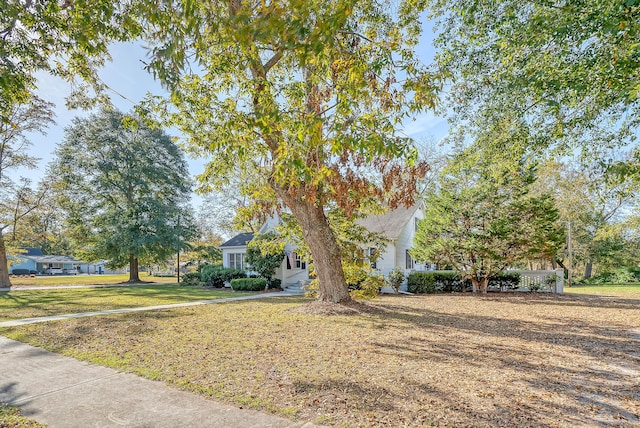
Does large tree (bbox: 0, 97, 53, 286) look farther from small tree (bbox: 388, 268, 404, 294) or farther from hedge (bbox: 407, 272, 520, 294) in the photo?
hedge (bbox: 407, 272, 520, 294)

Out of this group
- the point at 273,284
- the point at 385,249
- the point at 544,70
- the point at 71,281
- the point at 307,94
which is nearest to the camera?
the point at 544,70

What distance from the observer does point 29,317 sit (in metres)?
9.69

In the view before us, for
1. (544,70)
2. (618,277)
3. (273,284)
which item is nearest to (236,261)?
(273,284)

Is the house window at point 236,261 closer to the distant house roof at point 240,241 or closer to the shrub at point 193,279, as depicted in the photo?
the distant house roof at point 240,241

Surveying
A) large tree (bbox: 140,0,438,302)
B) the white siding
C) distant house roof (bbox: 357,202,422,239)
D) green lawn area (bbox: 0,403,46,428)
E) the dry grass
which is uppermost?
large tree (bbox: 140,0,438,302)

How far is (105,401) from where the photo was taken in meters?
3.84

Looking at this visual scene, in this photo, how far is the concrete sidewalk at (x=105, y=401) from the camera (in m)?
3.34

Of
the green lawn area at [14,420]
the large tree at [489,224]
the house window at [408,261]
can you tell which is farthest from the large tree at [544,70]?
the house window at [408,261]

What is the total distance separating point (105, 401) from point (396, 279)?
14.2 meters

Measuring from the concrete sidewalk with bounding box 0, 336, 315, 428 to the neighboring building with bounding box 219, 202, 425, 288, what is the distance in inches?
540

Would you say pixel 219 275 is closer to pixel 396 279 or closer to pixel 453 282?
pixel 396 279

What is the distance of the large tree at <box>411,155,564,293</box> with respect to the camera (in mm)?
14672

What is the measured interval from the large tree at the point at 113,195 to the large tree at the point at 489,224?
1872cm

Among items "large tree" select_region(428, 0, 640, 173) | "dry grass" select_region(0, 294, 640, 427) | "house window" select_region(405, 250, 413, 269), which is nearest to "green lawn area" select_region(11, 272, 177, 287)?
"house window" select_region(405, 250, 413, 269)
